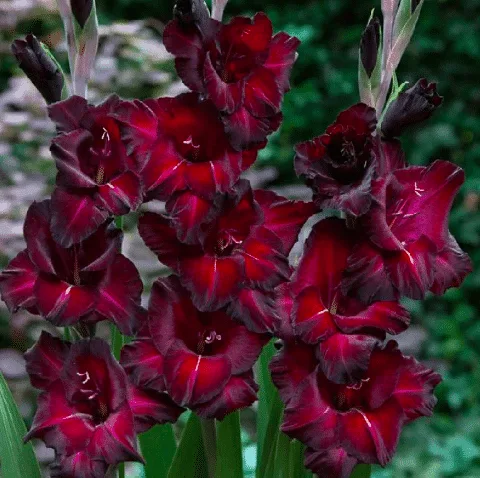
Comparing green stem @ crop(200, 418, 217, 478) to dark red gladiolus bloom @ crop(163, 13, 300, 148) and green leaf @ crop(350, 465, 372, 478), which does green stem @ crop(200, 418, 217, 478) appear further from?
dark red gladiolus bloom @ crop(163, 13, 300, 148)

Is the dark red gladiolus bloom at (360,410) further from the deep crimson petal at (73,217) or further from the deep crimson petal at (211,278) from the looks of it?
the deep crimson petal at (73,217)

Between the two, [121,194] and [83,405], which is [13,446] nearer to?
[83,405]

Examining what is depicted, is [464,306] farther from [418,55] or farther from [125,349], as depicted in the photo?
[125,349]

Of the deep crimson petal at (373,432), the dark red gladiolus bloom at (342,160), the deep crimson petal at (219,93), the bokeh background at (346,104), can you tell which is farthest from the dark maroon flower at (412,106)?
the bokeh background at (346,104)

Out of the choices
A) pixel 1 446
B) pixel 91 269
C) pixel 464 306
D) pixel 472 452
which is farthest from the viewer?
pixel 464 306

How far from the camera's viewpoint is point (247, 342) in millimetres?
822

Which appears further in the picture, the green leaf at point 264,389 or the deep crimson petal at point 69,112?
the green leaf at point 264,389

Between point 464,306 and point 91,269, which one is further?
point 464,306

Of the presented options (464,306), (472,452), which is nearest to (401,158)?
(472,452)

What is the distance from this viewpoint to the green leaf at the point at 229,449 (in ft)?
2.97

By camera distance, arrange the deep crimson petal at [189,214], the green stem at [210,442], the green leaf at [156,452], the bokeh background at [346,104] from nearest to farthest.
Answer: the deep crimson petal at [189,214] → the green stem at [210,442] → the green leaf at [156,452] → the bokeh background at [346,104]

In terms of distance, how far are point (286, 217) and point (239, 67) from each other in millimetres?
134

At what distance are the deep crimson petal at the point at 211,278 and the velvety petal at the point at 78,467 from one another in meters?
0.16

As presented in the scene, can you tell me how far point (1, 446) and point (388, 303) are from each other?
39 cm
